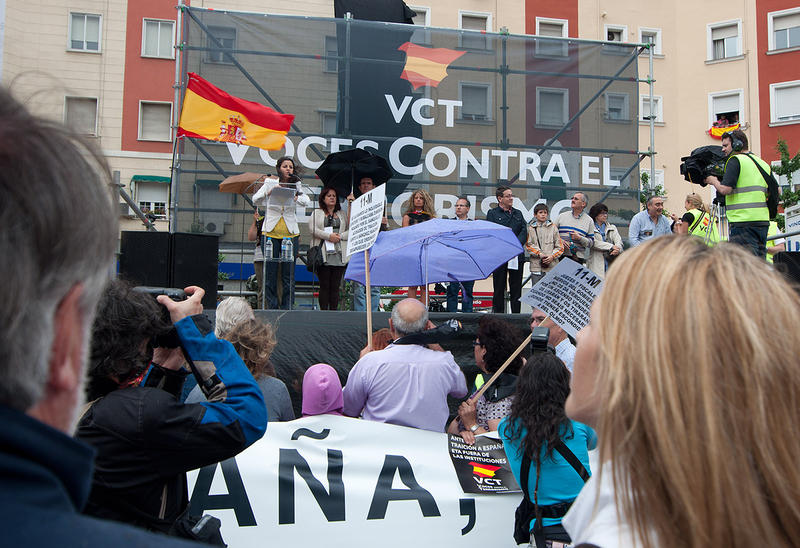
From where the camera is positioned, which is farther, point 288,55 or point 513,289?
point 288,55

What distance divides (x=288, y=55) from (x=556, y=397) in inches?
396

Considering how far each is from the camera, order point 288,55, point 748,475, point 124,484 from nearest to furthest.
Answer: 1. point 748,475
2. point 124,484
3. point 288,55

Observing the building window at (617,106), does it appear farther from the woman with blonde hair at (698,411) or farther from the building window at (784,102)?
the building window at (784,102)

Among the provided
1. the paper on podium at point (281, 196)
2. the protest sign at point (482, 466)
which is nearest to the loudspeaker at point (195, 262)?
the paper on podium at point (281, 196)

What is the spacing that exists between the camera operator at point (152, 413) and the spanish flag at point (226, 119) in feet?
28.7

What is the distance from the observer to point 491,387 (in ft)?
15.8

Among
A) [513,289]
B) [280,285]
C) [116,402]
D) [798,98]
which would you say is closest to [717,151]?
[513,289]

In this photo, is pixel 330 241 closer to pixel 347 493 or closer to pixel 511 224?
pixel 511 224

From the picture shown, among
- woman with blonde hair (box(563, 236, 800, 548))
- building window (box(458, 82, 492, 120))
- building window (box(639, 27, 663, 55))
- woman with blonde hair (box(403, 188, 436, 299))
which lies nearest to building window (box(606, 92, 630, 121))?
building window (box(458, 82, 492, 120))

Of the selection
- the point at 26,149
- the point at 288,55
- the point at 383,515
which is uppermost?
the point at 288,55

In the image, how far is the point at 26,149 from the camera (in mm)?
827

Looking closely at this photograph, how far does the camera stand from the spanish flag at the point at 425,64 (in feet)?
41.3

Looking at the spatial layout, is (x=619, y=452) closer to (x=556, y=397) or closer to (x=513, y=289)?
(x=556, y=397)

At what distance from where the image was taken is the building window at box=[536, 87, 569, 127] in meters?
13.2
